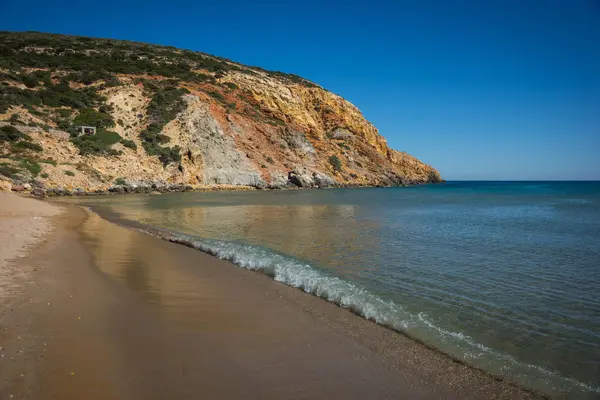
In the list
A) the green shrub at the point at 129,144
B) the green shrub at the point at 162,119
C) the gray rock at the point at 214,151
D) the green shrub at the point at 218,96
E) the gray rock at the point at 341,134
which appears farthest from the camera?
the gray rock at the point at 341,134

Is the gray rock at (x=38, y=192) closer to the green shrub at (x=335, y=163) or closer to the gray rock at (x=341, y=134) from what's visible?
the green shrub at (x=335, y=163)

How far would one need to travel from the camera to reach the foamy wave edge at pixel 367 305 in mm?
3865

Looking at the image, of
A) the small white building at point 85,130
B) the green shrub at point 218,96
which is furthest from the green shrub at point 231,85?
→ the small white building at point 85,130

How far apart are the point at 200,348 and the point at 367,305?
9.22ft

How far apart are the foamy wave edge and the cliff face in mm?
29465

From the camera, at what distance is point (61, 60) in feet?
177

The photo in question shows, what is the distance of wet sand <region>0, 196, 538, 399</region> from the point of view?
332 cm

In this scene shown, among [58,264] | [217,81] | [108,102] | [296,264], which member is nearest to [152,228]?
[58,264]

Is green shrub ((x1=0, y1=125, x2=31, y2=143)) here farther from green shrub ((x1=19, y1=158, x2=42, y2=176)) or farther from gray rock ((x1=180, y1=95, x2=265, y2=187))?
gray rock ((x1=180, y1=95, x2=265, y2=187))

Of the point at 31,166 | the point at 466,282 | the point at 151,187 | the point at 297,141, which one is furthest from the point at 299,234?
the point at 297,141

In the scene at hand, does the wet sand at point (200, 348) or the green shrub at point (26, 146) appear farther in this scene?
the green shrub at point (26, 146)

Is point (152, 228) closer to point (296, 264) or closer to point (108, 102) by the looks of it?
point (296, 264)

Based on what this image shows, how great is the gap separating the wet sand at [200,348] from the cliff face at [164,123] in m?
31.2

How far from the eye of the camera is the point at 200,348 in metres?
4.11
